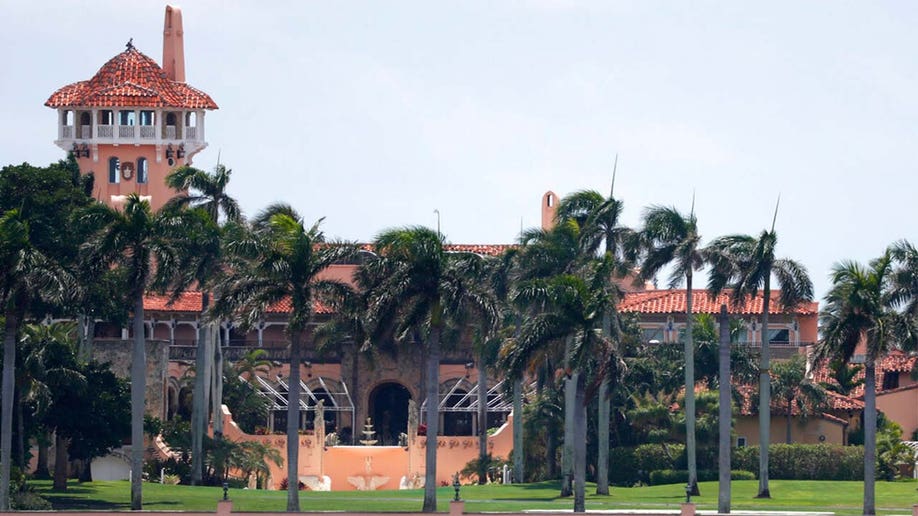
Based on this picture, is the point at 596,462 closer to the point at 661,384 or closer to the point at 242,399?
the point at 661,384

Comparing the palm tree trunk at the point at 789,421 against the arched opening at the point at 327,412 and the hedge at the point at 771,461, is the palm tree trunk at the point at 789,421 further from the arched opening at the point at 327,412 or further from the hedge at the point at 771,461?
the arched opening at the point at 327,412

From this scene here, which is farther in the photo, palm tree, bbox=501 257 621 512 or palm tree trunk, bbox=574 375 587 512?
palm tree, bbox=501 257 621 512

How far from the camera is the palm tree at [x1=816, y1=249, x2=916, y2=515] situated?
234ft

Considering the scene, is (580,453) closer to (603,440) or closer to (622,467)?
(603,440)

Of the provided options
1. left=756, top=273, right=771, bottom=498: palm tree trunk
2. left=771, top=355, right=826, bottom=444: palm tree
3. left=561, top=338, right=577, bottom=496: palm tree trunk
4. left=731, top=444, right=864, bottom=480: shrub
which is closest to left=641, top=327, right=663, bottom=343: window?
left=771, top=355, right=826, bottom=444: palm tree

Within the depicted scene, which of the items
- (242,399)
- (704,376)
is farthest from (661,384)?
(242,399)

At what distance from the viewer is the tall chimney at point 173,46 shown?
394ft

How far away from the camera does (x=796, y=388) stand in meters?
96.1

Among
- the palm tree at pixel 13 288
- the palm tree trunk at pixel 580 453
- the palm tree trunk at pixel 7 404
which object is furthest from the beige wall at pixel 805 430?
the palm tree trunk at pixel 7 404

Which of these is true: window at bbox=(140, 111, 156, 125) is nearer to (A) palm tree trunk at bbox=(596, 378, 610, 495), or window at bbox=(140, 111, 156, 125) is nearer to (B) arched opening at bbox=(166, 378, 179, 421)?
(B) arched opening at bbox=(166, 378, 179, 421)

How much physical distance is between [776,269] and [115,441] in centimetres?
2361

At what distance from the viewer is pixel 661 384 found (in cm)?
9419

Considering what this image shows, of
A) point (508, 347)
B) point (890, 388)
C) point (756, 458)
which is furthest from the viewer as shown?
point (890, 388)

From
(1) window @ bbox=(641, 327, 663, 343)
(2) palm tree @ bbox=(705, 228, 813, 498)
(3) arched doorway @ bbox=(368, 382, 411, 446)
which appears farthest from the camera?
(3) arched doorway @ bbox=(368, 382, 411, 446)
